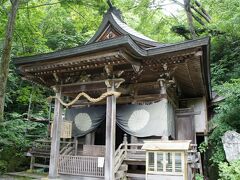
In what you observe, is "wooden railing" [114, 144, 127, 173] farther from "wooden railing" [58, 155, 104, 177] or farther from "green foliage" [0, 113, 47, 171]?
"green foliage" [0, 113, 47, 171]

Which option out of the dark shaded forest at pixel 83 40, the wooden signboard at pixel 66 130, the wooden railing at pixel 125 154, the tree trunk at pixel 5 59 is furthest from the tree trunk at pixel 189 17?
the tree trunk at pixel 5 59

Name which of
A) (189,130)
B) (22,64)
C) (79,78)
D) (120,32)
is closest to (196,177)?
(189,130)

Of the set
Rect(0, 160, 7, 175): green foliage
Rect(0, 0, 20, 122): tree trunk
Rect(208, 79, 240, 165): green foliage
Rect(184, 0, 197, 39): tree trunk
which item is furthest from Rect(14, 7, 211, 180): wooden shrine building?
Rect(184, 0, 197, 39): tree trunk

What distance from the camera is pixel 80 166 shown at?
7.43 metres

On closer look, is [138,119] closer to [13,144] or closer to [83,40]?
[13,144]

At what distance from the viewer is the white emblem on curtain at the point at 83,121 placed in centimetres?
913

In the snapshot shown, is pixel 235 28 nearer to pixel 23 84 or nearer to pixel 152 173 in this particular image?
pixel 152 173

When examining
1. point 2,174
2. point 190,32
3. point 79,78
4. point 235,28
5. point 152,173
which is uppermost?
point 190,32

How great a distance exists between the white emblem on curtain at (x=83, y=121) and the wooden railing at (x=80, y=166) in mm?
1642

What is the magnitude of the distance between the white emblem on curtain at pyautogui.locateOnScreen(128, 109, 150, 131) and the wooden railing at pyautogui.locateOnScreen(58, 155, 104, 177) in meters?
1.93

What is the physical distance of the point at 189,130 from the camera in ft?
32.3

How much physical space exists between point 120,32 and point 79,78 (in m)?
2.81

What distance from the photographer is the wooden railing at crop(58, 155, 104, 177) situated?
719 cm

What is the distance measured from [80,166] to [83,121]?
2.27m
